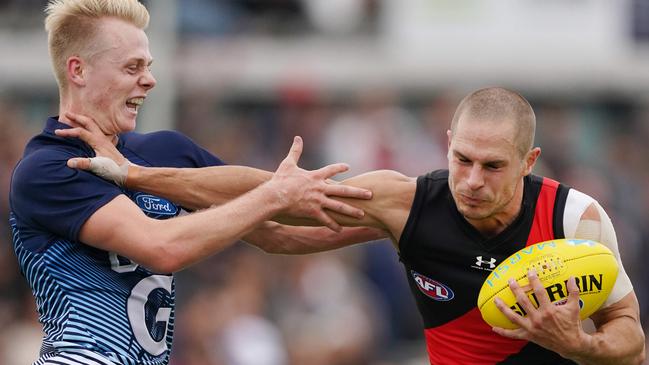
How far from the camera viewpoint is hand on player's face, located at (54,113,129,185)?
6.84 meters

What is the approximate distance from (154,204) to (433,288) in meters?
1.59

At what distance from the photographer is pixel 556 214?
23.2ft

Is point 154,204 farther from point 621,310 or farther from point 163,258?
point 621,310

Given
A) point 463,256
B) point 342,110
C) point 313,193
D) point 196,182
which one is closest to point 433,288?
point 463,256

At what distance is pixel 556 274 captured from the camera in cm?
666

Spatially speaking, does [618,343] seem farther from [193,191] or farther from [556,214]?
[193,191]

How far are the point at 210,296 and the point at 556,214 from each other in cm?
548

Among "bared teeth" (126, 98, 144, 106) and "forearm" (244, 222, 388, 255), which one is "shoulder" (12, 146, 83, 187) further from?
"forearm" (244, 222, 388, 255)

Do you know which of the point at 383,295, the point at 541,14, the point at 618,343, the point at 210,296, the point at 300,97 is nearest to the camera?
the point at 618,343

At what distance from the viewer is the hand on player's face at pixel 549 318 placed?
6.54m

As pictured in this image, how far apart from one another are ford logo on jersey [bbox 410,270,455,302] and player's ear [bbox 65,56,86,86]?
211cm

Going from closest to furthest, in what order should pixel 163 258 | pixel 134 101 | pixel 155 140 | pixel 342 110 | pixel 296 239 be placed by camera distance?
pixel 163 258 < pixel 134 101 < pixel 155 140 < pixel 296 239 < pixel 342 110

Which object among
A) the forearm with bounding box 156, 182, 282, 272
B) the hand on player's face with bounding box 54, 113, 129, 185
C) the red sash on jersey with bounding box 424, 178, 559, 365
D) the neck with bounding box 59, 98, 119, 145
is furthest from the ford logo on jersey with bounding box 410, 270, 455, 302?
the neck with bounding box 59, 98, 119, 145

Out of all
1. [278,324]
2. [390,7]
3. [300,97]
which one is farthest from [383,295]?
[390,7]
